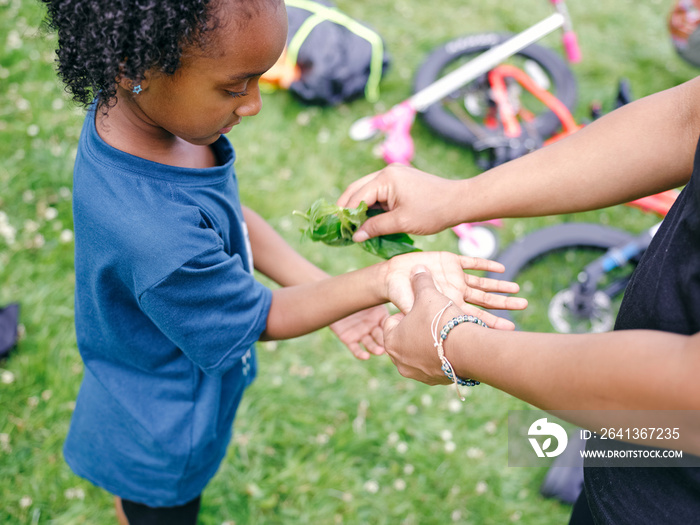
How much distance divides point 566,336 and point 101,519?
253 centimetres

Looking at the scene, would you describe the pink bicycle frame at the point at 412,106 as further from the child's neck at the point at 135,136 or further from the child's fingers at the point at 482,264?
the child's neck at the point at 135,136

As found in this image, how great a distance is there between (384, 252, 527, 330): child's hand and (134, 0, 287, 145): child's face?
717 mm

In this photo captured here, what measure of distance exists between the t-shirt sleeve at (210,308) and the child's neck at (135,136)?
1.05ft

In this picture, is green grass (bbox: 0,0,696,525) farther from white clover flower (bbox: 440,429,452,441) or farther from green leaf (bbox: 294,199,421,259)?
green leaf (bbox: 294,199,421,259)

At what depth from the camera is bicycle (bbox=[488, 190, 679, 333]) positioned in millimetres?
4125

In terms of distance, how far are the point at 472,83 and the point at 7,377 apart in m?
4.32

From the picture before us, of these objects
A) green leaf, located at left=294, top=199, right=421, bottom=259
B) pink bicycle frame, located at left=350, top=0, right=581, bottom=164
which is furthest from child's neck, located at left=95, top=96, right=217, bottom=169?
pink bicycle frame, located at left=350, top=0, right=581, bottom=164

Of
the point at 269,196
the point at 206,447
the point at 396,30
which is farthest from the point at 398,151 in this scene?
the point at 206,447

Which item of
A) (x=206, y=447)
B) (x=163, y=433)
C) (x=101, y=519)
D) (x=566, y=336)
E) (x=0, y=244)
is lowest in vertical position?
(x=101, y=519)

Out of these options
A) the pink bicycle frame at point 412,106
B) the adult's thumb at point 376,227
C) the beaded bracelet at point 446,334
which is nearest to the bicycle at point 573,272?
the pink bicycle frame at point 412,106

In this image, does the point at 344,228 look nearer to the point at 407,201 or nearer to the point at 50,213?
the point at 407,201

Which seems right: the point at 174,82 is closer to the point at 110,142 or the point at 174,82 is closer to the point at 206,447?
the point at 110,142

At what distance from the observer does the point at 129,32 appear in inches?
51.3

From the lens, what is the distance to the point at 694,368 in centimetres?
114
